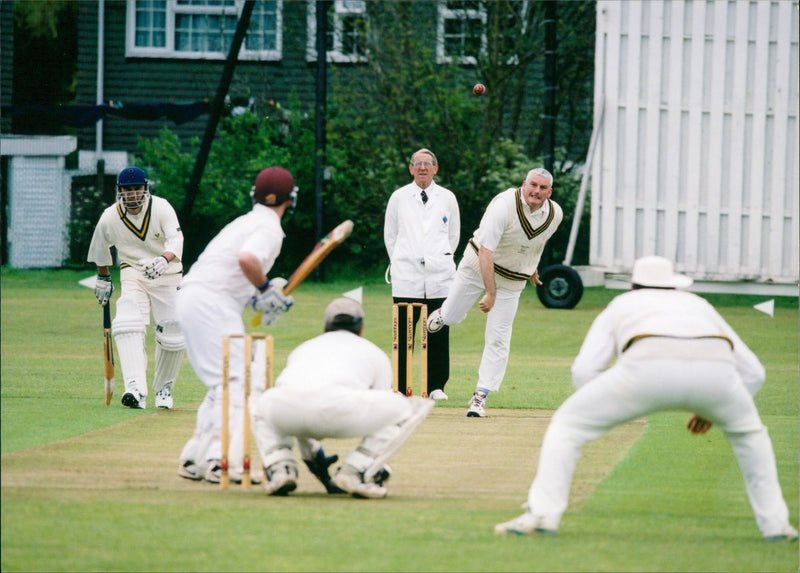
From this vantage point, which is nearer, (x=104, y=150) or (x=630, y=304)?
(x=630, y=304)

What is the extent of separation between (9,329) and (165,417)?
17.0ft

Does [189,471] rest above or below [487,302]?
below

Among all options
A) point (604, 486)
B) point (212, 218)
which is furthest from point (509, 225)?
point (212, 218)

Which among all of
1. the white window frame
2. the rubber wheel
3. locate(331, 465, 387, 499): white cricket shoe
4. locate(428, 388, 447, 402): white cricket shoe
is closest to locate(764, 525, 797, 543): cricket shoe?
locate(331, 465, 387, 499): white cricket shoe

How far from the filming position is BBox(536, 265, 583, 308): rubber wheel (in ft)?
59.4

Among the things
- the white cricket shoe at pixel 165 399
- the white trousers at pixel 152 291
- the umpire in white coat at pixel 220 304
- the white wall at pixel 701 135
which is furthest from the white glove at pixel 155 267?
the white wall at pixel 701 135

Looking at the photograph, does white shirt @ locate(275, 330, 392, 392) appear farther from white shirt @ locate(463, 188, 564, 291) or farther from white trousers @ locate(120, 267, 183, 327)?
white trousers @ locate(120, 267, 183, 327)

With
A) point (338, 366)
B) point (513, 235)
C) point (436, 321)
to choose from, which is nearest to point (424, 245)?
point (436, 321)

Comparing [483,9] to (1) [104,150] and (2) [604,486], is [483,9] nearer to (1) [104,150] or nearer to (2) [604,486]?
(1) [104,150]

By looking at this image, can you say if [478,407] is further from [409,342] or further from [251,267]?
[251,267]

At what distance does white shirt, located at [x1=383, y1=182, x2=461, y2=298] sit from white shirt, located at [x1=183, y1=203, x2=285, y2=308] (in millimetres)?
4046

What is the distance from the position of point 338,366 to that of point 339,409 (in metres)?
0.23

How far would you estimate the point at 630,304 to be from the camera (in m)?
5.84

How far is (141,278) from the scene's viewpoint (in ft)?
34.0
